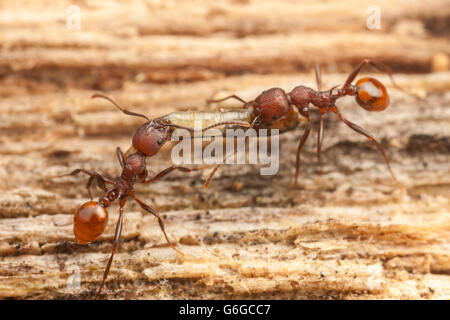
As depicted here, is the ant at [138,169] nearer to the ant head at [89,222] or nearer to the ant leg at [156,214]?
the ant leg at [156,214]

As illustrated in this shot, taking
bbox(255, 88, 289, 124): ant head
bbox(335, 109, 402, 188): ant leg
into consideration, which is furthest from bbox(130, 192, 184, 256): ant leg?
bbox(335, 109, 402, 188): ant leg

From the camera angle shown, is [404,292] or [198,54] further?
[198,54]

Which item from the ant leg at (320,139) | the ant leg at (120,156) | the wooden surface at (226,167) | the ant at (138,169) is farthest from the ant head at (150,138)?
the ant leg at (320,139)

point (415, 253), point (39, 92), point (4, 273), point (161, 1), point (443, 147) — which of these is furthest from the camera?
point (161, 1)

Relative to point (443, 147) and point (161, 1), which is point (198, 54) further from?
point (443, 147)

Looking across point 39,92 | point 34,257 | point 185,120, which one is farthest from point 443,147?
point 39,92

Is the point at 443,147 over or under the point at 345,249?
over
